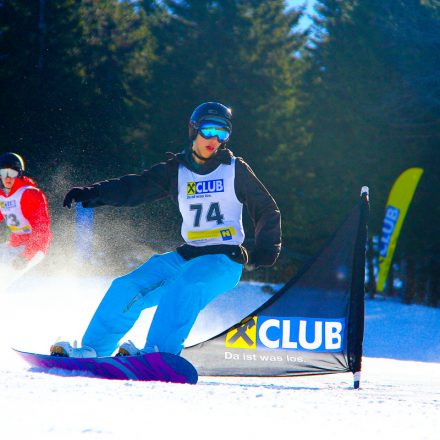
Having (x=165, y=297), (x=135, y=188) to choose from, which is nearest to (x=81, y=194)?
(x=135, y=188)

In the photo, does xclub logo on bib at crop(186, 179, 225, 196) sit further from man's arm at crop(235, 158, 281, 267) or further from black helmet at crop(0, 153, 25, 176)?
black helmet at crop(0, 153, 25, 176)

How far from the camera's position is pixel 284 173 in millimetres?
20375

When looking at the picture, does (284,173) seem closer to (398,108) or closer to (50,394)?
(398,108)

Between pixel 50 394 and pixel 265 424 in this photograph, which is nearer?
pixel 265 424

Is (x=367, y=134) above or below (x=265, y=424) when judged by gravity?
above

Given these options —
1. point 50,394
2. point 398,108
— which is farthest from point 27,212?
point 398,108

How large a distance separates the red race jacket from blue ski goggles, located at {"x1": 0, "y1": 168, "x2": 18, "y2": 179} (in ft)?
0.18

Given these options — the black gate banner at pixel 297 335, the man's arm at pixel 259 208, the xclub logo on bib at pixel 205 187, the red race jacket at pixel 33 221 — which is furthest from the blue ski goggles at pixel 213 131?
the red race jacket at pixel 33 221

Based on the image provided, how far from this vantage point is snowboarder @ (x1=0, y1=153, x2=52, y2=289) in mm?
8320

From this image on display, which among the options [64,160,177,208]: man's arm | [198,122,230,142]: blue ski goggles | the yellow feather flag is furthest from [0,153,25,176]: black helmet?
the yellow feather flag

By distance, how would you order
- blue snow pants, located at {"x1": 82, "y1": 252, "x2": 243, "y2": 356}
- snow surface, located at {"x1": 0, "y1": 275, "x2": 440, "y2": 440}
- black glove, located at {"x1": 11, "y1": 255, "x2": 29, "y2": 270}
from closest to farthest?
1. snow surface, located at {"x1": 0, "y1": 275, "x2": 440, "y2": 440}
2. blue snow pants, located at {"x1": 82, "y1": 252, "x2": 243, "y2": 356}
3. black glove, located at {"x1": 11, "y1": 255, "x2": 29, "y2": 270}

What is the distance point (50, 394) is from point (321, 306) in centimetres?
236

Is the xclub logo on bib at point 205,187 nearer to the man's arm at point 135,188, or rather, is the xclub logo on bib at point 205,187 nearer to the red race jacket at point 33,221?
the man's arm at point 135,188

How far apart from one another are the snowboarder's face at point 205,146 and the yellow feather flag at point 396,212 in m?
10.6
